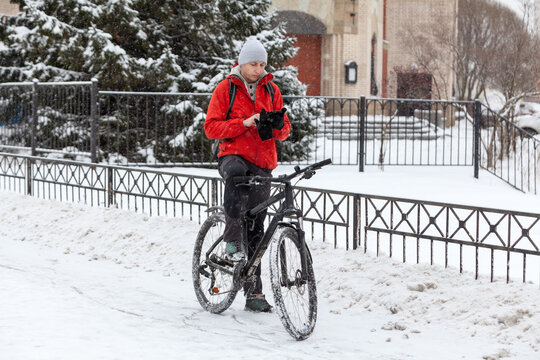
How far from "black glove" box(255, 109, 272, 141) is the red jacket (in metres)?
0.16

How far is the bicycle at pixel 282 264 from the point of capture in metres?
5.84

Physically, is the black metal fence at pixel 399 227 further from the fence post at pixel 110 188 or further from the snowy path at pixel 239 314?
the snowy path at pixel 239 314

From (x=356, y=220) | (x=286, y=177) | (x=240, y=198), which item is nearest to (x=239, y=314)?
(x=240, y=198)

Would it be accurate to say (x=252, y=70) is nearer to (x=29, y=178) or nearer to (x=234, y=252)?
(x=234, y=252)

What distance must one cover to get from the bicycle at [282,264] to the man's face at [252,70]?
0.78 m

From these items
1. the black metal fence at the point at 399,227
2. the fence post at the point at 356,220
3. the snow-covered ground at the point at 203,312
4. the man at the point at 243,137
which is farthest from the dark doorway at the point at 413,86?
the man at the point at 243,137

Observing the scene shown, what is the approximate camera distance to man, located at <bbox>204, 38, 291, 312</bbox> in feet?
20.9

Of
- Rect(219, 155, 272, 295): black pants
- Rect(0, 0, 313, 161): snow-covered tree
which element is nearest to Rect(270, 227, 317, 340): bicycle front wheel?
Rect(219, 155, 272, 295): black pants

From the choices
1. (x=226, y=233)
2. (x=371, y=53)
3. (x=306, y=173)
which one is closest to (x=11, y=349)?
(x=226, y=233)

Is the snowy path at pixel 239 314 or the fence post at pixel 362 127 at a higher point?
the fence post at pixel 362 127

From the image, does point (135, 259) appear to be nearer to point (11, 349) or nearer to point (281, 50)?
point (11, 349)

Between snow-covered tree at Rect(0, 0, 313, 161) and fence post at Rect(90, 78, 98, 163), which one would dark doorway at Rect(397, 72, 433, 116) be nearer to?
snow-covered tree at Rect(0, 0, 313, 161)

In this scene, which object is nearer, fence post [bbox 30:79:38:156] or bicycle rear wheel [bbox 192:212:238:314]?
bicycle rear wheel [bbox 192:212:238:314]

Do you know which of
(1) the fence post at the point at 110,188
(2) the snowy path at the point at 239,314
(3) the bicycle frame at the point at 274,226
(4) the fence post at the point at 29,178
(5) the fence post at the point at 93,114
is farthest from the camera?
(5) the fence post at the point at 93,114
